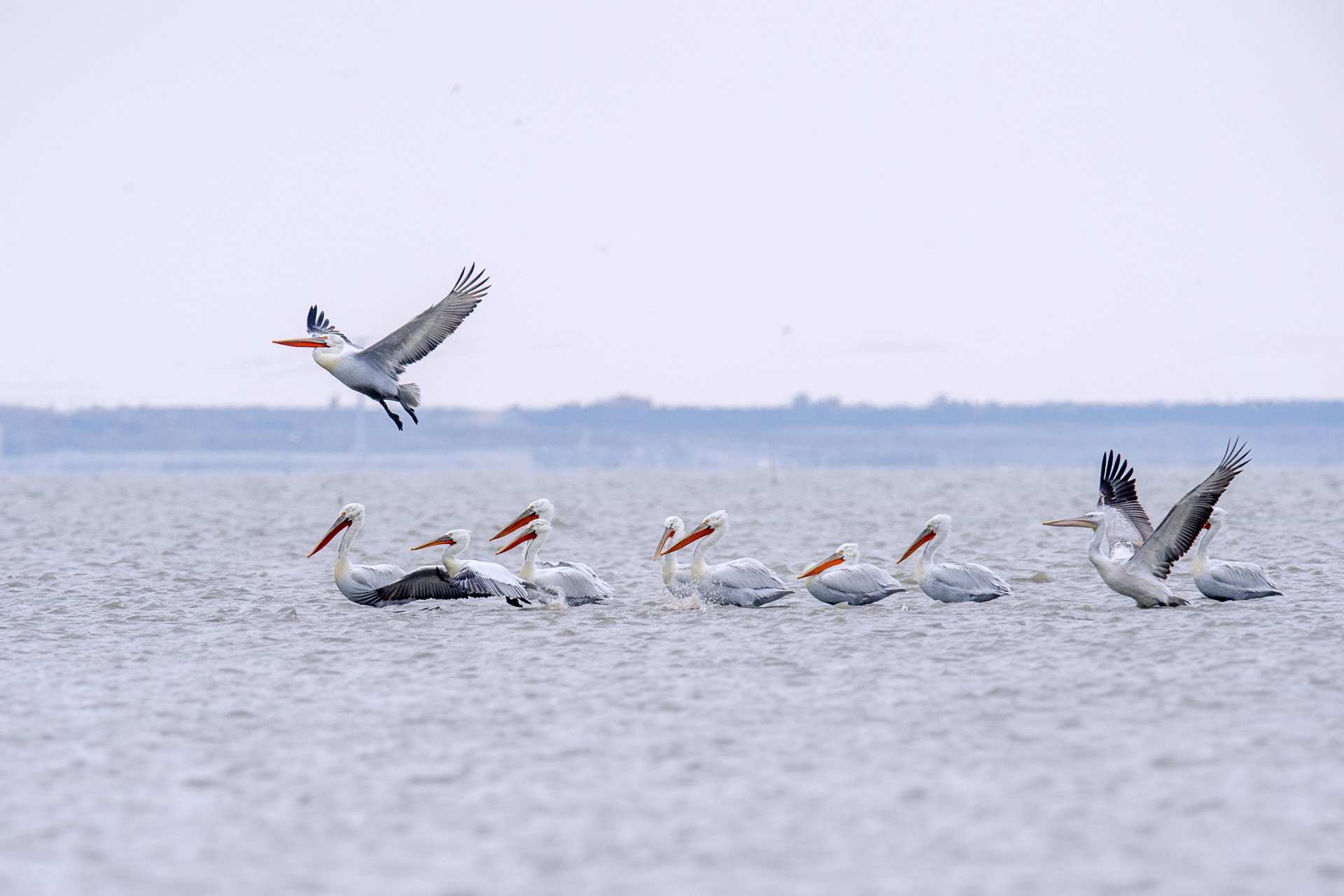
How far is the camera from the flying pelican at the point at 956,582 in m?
15.0

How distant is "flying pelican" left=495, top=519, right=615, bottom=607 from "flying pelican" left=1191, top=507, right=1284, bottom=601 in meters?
5.32

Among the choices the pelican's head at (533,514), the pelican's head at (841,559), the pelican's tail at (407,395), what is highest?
the pelican's tail at (407,395)

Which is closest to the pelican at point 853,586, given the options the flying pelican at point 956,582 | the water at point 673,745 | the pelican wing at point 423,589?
the water at point 673,745

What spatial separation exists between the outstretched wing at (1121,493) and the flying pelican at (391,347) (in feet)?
19.6

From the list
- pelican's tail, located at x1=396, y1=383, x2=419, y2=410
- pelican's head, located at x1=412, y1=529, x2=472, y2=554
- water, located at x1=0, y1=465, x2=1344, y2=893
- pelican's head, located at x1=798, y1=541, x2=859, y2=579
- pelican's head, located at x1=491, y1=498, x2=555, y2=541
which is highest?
pelican's tail, located at x1=396, y1=383, x2=419, y2=410

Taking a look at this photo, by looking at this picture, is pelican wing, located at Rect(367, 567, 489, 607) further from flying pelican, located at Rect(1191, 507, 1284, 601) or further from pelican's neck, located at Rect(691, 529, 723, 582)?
flying pelican, located at Rect(1191, 507, 1284, 601)

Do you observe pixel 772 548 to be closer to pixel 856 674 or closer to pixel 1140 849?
pixel 856 674

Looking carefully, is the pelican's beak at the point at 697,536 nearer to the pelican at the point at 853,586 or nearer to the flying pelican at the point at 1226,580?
the pelican at the point at 853,586

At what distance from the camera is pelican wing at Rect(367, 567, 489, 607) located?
15188 mm

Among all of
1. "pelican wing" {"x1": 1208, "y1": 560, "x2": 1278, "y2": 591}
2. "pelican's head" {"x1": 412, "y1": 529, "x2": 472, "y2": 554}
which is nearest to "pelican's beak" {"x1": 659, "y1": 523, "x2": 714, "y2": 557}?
"pelican's head" {"x1": 412, "y1": 529, "x2": 472, "y2": 554}

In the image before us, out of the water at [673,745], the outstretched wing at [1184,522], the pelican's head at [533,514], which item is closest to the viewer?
the water at [673,745]

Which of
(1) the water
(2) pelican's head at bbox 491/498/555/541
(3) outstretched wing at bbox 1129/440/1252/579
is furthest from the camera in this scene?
(2) pelican's head at bbox 491/498/555/541

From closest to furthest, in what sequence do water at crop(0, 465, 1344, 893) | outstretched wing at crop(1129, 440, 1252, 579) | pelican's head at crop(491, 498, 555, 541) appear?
water at crop(0, 465, 1344, 893) < outstretched wing at crop(1129, 440, 1252, 579) < pelican's head at crop(491, 498, 555, 541)

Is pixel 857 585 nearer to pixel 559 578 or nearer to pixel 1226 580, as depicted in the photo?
pixel 559 578
